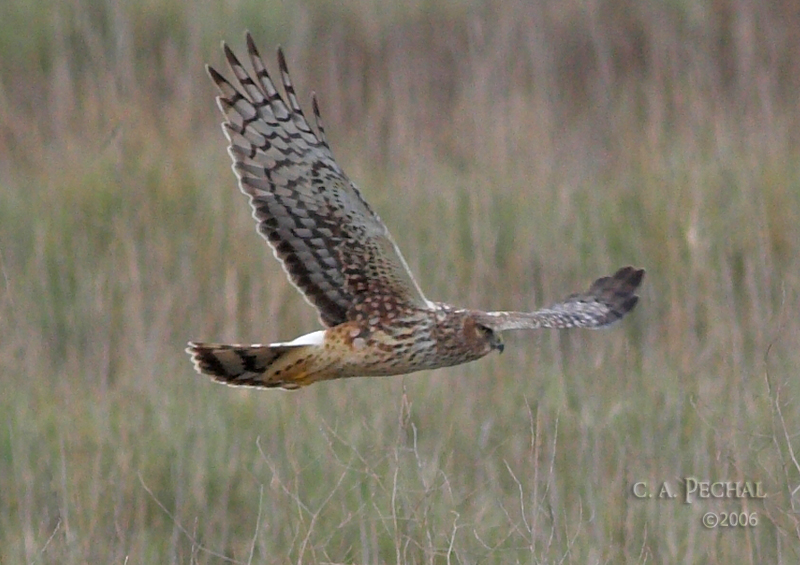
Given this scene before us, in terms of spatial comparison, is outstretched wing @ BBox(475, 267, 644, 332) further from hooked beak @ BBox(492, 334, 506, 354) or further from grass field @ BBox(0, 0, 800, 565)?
grass field @ BBox(0, 0, 800, 565)

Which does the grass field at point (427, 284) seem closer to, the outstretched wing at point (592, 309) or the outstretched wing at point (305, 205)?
the outstretched wing at point (592, 309)

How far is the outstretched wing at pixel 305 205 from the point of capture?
12.8 ft

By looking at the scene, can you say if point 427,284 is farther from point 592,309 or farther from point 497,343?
point 497,343

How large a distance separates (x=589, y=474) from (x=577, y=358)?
4.67 feet

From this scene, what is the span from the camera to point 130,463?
15.3 feet

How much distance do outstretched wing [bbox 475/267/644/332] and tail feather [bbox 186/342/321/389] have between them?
54 cm

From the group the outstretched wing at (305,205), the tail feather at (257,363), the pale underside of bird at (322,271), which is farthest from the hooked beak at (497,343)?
the tail feather at (257,363)

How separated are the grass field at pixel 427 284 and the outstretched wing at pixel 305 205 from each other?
0.38m

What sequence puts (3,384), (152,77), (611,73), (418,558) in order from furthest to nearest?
(611,73) → (152,77) → (3,384) → (418,558)

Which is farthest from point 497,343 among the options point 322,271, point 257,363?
point 257,363

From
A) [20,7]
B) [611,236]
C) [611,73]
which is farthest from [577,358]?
[20,7]

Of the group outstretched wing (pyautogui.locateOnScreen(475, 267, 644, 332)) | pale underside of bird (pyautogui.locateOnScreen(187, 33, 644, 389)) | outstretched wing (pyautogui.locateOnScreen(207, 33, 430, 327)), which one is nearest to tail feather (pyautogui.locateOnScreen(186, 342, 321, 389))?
pale underside of bird (pyautogui.locateOnScreen(187, 33, 644, 389))

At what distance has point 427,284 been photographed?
19.9 ft

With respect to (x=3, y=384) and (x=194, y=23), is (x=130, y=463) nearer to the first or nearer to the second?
(x=3, y=384)
